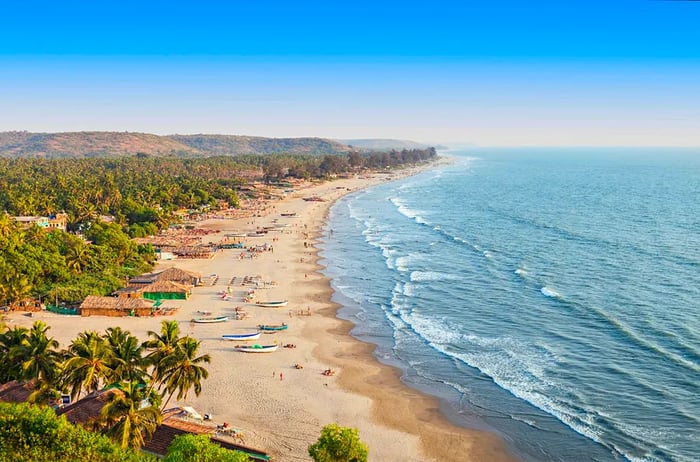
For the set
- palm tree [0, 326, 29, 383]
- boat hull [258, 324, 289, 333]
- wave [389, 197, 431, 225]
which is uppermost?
palm tree [0, 326, 29, 383]

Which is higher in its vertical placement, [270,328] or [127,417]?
[127,417]

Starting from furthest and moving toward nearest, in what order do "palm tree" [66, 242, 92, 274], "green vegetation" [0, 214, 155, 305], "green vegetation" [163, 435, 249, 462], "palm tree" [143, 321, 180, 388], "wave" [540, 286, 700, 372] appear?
"palm tree" [66, 242, 92, 274]
"green vegetation" [0, 214, 155, 305]
"wave" [540, 286, 700, 372]
"palm tree" [143, 321, 180, 388]
"green vegetation" [163, 435, 249, 462]

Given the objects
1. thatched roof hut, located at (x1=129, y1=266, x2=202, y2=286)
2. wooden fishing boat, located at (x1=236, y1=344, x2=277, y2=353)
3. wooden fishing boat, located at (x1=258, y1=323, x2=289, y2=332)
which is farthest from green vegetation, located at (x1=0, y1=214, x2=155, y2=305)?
wooden fishing boat, located at (x1=236, y1=344, x2=277, y2=353)

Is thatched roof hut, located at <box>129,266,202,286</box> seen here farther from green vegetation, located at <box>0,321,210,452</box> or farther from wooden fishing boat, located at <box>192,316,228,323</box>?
green vegetation, located at <box>0,321,210,452</box>

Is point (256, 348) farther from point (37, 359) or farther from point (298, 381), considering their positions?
point (37, 359)

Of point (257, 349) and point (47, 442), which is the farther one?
point (257, 349)

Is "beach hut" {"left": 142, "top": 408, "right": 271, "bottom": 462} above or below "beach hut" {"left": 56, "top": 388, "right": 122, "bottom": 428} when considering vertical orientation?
below

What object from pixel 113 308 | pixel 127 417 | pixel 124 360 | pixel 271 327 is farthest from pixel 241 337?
pixel 127 417

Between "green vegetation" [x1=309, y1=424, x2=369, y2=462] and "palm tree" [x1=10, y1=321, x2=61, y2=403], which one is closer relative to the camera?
"green vegetation" [x1=309, y1=424, x2=369, y2=462]
